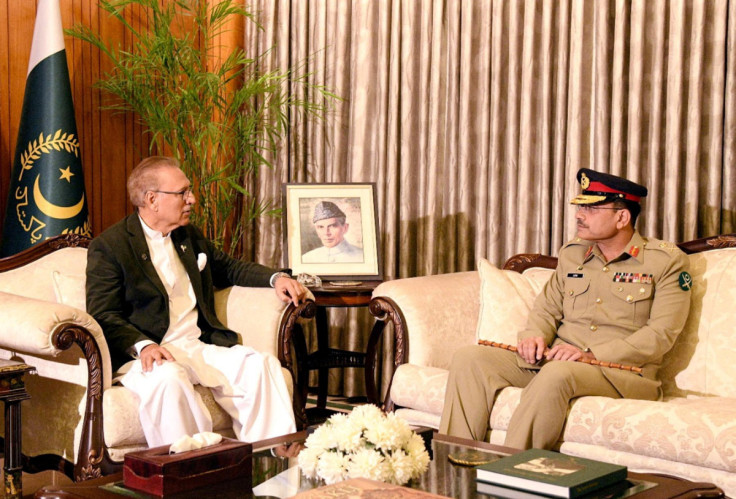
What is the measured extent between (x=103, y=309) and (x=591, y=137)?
7.55ft

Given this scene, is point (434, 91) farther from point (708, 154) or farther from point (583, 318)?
point (583, 318)

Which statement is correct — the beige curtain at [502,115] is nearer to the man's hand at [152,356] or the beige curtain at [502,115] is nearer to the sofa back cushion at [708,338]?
the sofa back cushion at [708,338]

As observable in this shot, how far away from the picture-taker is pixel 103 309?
3049 mm

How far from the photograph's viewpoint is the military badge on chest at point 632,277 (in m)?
3.05

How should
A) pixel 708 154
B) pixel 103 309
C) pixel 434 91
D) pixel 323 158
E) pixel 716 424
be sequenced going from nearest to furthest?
1. pixel 716 424
2. pixel 103 309
3. pixel 708 154
4. pixel 434 91
5. pixel 323 158

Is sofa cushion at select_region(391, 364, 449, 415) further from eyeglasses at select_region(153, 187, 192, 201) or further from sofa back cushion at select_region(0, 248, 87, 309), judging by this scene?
sofa back cushion at select_region(0, 248, 87, 309)

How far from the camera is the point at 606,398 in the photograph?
273 cm

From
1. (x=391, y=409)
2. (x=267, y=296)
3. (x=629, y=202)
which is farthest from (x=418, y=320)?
(x=629, y=202)

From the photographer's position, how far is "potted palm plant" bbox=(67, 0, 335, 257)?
171 inches

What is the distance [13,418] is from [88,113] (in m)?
2.19

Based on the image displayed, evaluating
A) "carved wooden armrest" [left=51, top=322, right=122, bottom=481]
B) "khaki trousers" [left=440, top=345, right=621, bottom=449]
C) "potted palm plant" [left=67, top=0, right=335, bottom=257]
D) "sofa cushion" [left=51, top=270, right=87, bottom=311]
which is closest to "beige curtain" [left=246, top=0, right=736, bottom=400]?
"potted palm plant" [left=67, top=0, right=335, bottom=257]

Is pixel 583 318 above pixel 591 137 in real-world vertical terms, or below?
below

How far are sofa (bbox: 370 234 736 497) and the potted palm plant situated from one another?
4.99ft

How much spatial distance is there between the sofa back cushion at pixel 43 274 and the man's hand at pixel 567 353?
69.6 inches
